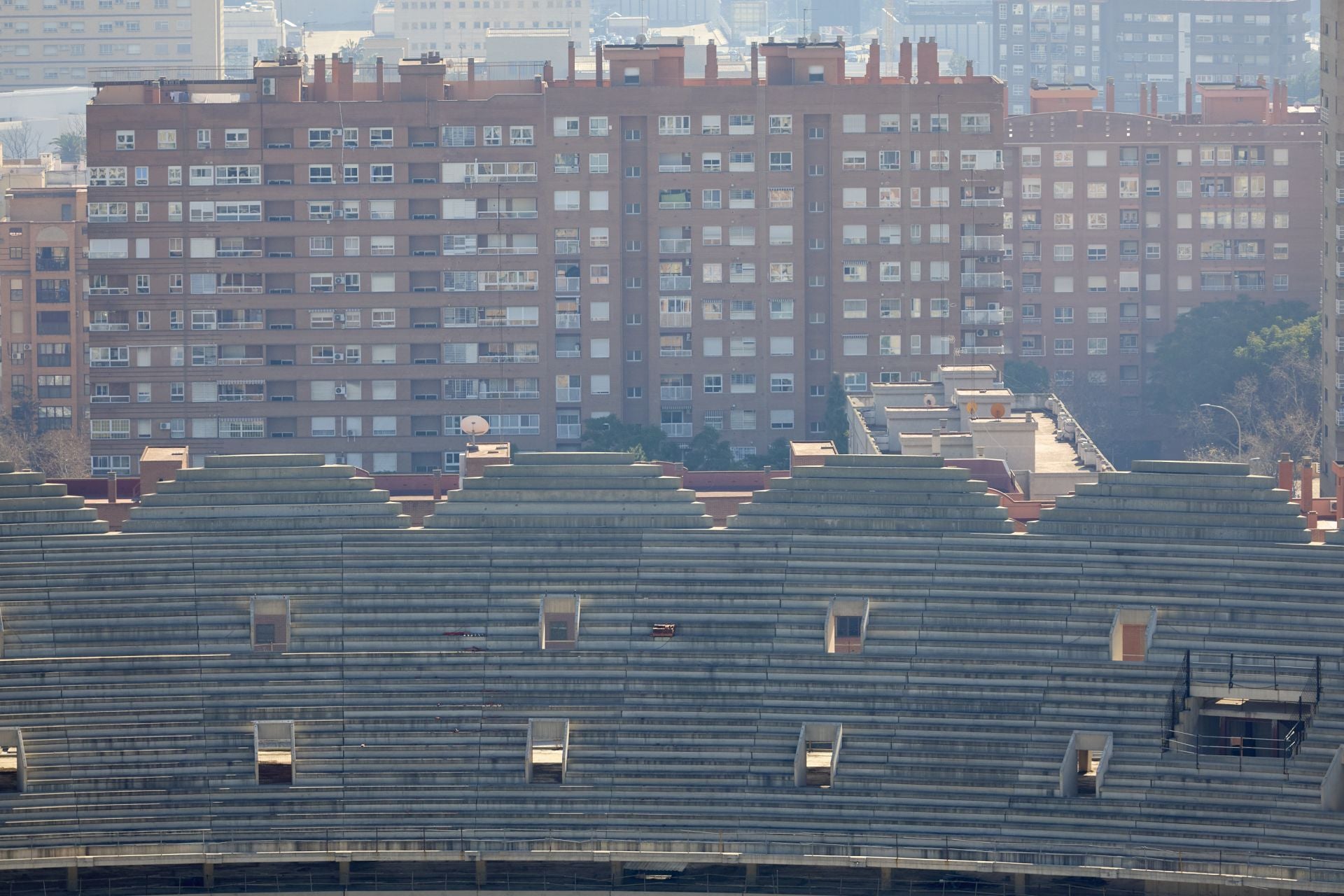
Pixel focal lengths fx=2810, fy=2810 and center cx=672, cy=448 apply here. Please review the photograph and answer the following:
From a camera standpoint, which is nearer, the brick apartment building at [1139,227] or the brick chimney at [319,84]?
the brick chimney at [319,84]

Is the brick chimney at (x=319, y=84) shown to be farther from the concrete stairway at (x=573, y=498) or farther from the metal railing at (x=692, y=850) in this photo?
the metal railing at (x=692, y=850)

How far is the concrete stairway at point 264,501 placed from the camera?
6041cm

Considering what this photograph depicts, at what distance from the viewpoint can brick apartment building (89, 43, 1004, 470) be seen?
118875 millimetres

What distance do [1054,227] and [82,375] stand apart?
48857 mm

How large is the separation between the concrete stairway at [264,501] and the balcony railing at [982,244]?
209ft

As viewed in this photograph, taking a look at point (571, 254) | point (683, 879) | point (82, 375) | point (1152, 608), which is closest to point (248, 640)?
point (683, 879)

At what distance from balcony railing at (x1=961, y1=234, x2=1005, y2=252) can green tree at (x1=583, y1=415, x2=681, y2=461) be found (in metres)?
15.6

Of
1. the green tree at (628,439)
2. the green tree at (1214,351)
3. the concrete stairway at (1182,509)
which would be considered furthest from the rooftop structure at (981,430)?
the green tree at (1214,351)

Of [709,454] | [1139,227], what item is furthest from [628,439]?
[1139,227]

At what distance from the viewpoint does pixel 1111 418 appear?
139 m

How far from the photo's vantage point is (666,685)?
5700 centimetres

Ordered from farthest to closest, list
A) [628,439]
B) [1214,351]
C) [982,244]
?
[1214,351]
[982,244]
[628,439]

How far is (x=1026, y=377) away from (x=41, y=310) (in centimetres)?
4731

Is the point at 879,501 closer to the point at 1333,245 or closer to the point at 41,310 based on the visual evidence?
the point at 1333,245
